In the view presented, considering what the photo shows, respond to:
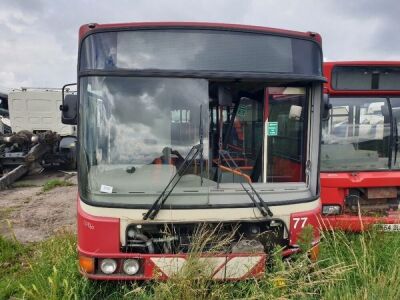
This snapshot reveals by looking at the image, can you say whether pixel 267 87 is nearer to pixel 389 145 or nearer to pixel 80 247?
pixel 80 247

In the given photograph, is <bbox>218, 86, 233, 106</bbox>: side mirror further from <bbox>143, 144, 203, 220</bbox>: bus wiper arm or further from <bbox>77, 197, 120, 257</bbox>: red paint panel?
<bbox>77, 197, 120, 257</bbox>: red paint panel

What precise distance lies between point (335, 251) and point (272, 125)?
→ 1386 millimetres

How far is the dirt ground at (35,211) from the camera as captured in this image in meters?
5.61

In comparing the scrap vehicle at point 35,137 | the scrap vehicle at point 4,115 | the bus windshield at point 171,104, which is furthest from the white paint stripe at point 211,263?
the scrap vehicle at point 4,115

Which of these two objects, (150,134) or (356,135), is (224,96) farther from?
(356,135)

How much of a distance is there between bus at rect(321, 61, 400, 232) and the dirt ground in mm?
3773

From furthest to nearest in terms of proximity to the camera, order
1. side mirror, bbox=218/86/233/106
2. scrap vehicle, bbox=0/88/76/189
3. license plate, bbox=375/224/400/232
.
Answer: scrap vehicle, bbox=0/88/76/189 → license plate, bbox=375/224/400/232 → side mirror, bbox=218/86/233/106

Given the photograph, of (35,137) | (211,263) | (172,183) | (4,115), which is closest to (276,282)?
(211,263)

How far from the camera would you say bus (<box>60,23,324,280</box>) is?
9.09 feet

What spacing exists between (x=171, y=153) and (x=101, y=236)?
2.74ft

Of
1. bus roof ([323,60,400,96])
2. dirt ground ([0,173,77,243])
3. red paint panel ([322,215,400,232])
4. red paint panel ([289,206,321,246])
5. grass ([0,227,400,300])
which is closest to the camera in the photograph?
grass ([0,227,400,300])

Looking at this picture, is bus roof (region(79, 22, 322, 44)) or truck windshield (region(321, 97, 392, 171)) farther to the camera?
truck windshield (region(321, 97, 392, 171))

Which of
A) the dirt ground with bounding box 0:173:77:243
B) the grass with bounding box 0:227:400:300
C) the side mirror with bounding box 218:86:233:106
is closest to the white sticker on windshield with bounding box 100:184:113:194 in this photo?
the grass with bounding box 0:227:400:300

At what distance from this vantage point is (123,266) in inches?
110
